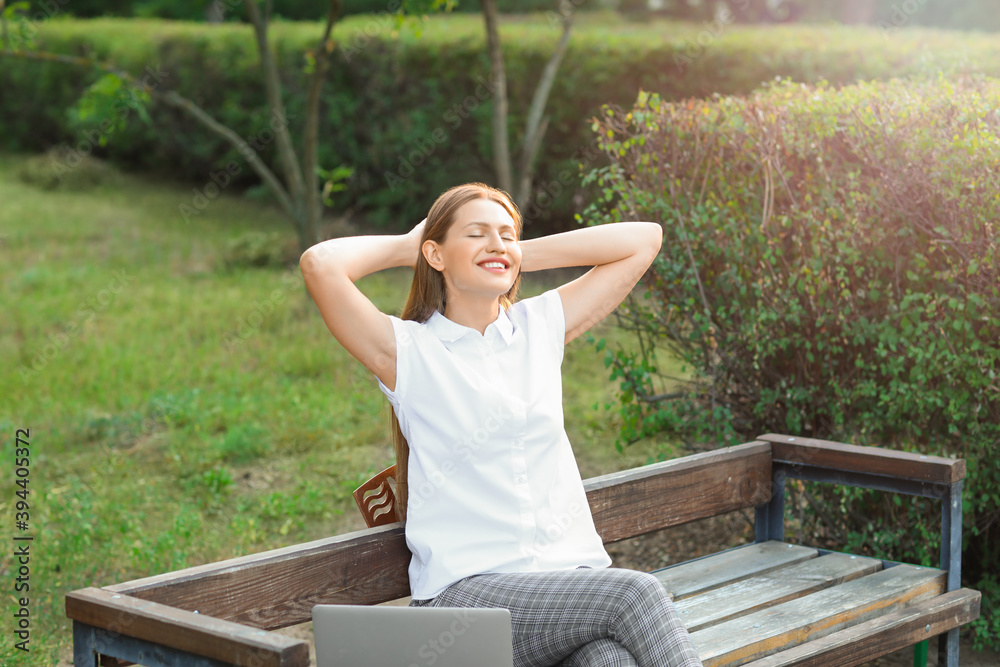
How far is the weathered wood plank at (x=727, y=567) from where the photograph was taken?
325 cm

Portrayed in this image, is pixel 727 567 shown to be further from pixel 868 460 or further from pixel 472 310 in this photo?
pixel 472 310

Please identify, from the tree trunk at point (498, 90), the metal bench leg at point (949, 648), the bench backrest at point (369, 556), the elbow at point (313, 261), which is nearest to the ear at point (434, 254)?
the elbow at point (313, 261)

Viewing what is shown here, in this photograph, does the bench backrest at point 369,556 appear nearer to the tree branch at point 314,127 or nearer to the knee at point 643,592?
the knee at point 643,592

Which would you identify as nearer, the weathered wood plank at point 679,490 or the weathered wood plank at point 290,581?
the weathered wood plank at point 290,581

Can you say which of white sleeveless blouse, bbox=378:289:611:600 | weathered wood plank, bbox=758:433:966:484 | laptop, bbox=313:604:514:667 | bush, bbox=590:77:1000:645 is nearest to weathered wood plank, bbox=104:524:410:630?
white sleeveless blouse, bbox=378:289:611:600

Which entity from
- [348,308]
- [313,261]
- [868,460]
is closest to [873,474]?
[868,460]

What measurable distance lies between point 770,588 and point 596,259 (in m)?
1.13

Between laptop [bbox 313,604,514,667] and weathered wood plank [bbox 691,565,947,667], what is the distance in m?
0.83

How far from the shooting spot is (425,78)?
11.1 metres

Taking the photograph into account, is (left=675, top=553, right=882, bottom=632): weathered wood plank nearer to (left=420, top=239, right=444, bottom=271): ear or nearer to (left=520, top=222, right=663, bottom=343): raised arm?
(left=520, top=222, right=663, bottom=343): raised arm

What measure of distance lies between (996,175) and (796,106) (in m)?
0.81

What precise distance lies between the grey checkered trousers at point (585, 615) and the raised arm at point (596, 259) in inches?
29.3

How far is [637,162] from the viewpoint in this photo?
14.5 feet

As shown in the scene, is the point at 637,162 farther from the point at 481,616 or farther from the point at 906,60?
the point at 906,60
